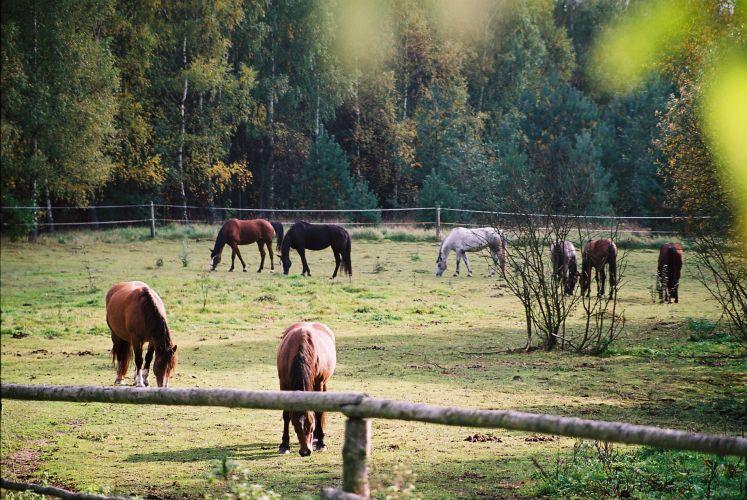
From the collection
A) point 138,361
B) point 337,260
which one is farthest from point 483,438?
point 337,260

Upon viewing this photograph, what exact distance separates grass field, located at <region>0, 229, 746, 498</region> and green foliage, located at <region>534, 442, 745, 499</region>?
0.34m

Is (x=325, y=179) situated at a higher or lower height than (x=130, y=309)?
higher

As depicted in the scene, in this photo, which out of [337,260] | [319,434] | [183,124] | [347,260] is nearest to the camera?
[319,434]

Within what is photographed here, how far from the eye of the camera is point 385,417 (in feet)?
11.7

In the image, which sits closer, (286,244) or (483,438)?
(483,438)

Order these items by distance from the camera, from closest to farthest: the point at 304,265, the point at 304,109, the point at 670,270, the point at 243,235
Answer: the point at 670,270 < the point at 304,265 < the point at 243,235 < the point at 304,109

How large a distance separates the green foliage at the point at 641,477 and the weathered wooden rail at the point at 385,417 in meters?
2.02

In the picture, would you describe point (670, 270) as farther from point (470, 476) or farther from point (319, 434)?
point (470, 476)

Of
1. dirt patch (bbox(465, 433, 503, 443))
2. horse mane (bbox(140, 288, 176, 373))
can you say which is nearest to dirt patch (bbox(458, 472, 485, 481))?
dirt patch (bbox(465, 433, 503, 443))

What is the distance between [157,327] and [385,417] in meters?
6.93

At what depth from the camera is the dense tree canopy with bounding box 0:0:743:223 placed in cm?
2677

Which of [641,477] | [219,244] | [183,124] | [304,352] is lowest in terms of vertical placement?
[641,477]

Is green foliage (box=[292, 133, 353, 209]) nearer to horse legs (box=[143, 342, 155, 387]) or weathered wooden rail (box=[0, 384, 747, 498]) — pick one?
horse legs (box=[143, 342, 155, 387])

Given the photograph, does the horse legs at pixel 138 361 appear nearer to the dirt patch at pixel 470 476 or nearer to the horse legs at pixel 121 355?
the horse legs at pixel 121 355
